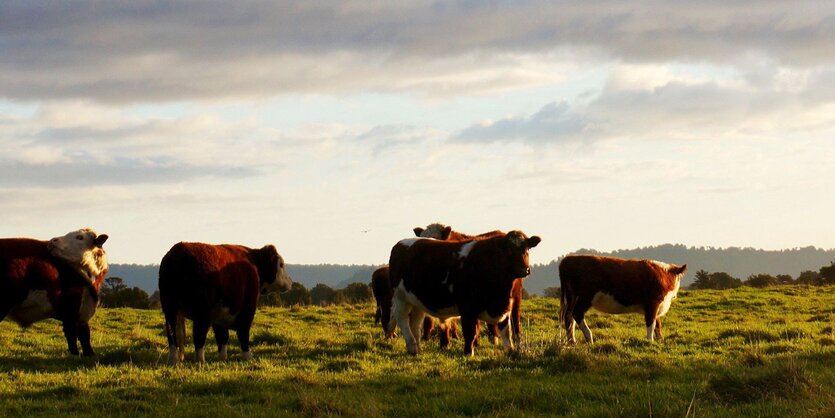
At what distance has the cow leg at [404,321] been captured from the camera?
16.4 metres

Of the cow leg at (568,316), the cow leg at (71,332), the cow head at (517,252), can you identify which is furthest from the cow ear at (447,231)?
the cow leg at (71,332)

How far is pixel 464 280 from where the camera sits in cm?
1605

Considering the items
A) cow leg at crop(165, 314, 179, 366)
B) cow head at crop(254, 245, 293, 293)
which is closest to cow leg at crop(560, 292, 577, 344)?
cow head at crop(254, 245, 293, 293)

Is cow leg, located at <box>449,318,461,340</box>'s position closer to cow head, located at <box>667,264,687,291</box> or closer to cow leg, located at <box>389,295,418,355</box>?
cow leg, located at <box>389,295,418,355</box>

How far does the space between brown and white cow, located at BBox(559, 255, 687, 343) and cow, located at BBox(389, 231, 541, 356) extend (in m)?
3.80

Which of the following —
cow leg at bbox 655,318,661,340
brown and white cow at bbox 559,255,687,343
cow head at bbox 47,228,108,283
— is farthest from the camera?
cow leg at bbox 655,318,661,340

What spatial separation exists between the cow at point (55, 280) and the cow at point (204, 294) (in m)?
1.86

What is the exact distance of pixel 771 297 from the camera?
31.7 m

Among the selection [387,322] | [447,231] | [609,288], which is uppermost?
[447,231]

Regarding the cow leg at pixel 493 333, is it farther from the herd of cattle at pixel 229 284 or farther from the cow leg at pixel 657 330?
the cow leg at pixel 657 330

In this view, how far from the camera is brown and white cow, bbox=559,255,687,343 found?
19.8 meters

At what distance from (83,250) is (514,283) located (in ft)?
24.4

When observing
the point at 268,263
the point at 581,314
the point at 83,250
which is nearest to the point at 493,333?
the point at 581,314

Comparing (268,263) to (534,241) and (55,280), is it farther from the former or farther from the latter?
(534,241)
